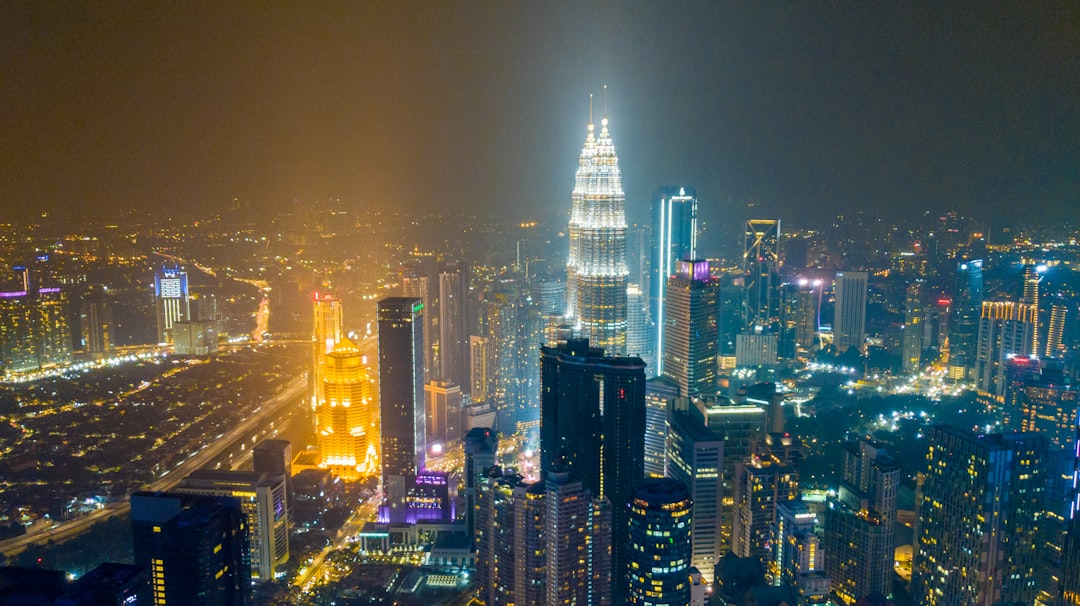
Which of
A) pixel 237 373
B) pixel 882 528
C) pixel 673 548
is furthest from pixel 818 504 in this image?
pixel 237 373

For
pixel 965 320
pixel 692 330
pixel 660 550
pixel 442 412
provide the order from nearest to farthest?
pixel 660 550 → pixel 442 412 → pixel 692 330 → pixel 965 320

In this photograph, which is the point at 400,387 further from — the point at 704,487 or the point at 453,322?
the point at 704,487

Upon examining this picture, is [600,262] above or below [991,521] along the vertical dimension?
above

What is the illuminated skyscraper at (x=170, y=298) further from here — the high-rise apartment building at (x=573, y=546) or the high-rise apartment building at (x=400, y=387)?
the high-rise apartment building at (x=573, y=546)

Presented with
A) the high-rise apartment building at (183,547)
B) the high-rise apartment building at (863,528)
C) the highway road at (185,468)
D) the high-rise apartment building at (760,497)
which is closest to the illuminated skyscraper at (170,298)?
the highway road at (185,468)

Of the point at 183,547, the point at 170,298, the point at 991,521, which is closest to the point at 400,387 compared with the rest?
the point at 170,298

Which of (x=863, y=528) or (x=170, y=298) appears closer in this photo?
(x=863, y=528)
